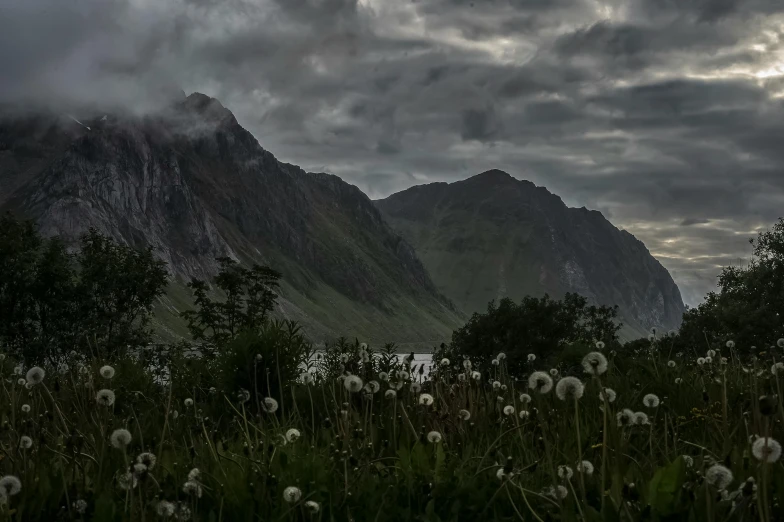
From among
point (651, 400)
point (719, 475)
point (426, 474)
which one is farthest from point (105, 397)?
point (651, 400)

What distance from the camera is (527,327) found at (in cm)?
5312

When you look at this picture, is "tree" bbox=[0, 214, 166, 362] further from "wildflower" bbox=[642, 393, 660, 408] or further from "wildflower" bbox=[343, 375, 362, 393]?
"wildflower" bbox=[642, 393, 660, 408]

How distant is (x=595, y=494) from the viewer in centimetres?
482

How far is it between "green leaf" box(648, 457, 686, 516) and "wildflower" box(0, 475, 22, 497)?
11.7 ft

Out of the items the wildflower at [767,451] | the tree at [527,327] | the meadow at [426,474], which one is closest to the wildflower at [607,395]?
the meadow at [426,474]

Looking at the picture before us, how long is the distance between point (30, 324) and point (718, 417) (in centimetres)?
3597

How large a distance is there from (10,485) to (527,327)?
5066 centimetres

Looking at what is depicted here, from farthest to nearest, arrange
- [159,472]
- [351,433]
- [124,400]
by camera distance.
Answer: [124,400] < [351,433] < [159,472]

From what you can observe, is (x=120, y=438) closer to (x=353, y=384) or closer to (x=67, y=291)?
(x=353, y=384)

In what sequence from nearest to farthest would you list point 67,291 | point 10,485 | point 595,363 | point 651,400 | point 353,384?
point 595,363, point 10,485, point 353,384, point 651,400, point 67,291

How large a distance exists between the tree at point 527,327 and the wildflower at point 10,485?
46.9 metres

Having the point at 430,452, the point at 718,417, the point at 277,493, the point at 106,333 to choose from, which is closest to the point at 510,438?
the point at 430,452

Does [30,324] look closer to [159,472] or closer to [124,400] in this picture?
[124,400]

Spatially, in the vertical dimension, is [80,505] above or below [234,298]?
below
